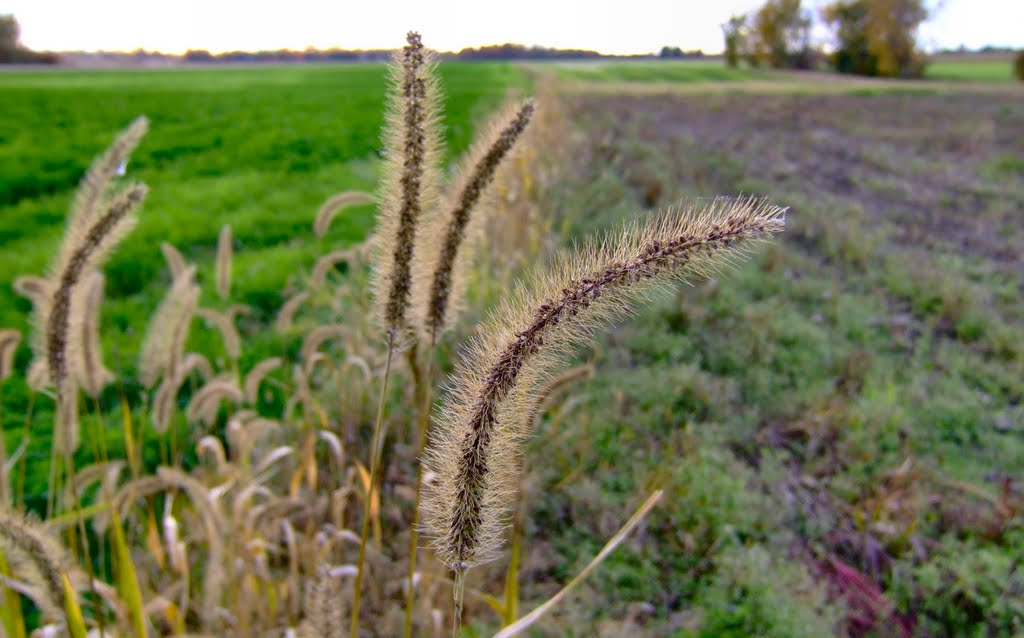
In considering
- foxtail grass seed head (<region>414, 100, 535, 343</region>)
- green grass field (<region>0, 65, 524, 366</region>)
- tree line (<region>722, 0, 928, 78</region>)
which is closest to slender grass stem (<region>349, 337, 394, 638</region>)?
foxtail grass seed head (<region>414, 100, 535, 343</region>)

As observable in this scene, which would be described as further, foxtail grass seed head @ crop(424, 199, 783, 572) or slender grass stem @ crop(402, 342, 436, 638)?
slender grass stem @ crop(402, 342, 436, 638)

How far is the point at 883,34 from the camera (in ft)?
153

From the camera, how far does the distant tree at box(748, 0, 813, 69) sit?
173 ft

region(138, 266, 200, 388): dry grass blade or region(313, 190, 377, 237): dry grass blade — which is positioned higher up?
region(313, 190, 377, 237): dry grass blade

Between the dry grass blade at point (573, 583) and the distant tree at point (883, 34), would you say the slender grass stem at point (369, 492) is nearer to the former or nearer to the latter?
the dry grass blade at point (573, 583)

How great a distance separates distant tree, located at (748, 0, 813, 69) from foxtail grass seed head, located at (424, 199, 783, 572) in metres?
59.1

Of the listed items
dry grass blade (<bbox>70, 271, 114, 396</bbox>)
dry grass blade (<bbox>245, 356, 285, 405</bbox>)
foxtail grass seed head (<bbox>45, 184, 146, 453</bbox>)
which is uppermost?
foxtail grass seed head (<bbox>45, 184, 146, 453</bbox>)

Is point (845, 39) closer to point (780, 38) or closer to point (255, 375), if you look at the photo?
point (780, 38)

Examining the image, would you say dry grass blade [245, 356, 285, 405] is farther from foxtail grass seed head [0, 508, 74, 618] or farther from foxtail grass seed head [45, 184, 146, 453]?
foxtail grass seed head [0, 508, 74, 618]

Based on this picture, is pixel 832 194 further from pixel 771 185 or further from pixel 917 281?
pixel 917 281

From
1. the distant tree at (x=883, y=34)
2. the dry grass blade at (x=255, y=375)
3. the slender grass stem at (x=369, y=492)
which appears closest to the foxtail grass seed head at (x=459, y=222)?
the slender grass stem at (x=369, y=492)

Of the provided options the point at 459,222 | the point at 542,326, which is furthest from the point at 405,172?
Result: the point at 542,326

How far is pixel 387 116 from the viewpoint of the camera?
122 cm

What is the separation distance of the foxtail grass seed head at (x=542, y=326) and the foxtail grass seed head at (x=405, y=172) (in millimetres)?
302
